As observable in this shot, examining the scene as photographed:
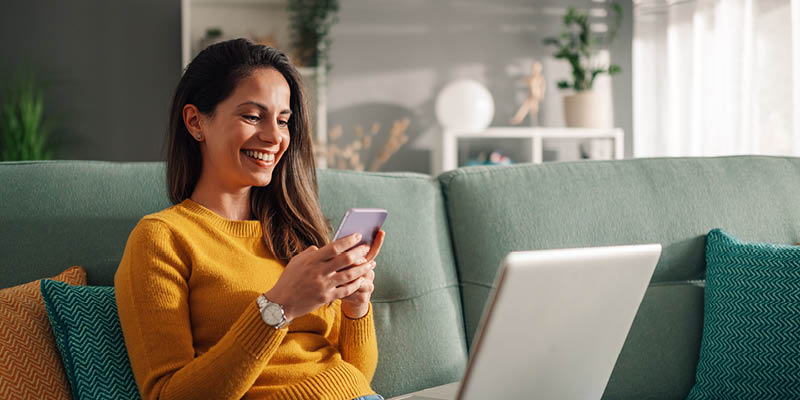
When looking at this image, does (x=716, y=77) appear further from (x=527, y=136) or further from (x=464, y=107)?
(x=464, y=107)

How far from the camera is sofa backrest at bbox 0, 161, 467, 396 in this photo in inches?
56.3

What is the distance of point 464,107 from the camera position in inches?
157

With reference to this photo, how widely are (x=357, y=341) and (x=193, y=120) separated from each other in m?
0.52

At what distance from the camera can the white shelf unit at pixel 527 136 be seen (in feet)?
13.1

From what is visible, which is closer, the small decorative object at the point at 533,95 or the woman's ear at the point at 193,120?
the woman's ear at the point at 193,120

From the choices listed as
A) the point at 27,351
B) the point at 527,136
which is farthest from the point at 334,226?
the point at 527,136

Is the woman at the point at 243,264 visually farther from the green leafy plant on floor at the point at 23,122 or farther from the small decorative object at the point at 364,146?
the green leafy plant on floor at the point at 23,122

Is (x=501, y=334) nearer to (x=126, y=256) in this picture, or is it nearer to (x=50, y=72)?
(x=126, y=256)

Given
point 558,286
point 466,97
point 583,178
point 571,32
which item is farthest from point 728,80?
point 558,286

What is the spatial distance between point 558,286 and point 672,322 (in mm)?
912

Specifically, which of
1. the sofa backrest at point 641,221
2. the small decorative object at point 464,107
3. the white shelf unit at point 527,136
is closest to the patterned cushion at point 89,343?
the sofa backrest at point 641,221

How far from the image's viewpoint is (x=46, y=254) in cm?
142

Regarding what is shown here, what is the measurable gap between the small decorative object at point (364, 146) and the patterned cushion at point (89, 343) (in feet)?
9.80

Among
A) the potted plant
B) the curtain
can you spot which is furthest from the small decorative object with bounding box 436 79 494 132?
the curtain
